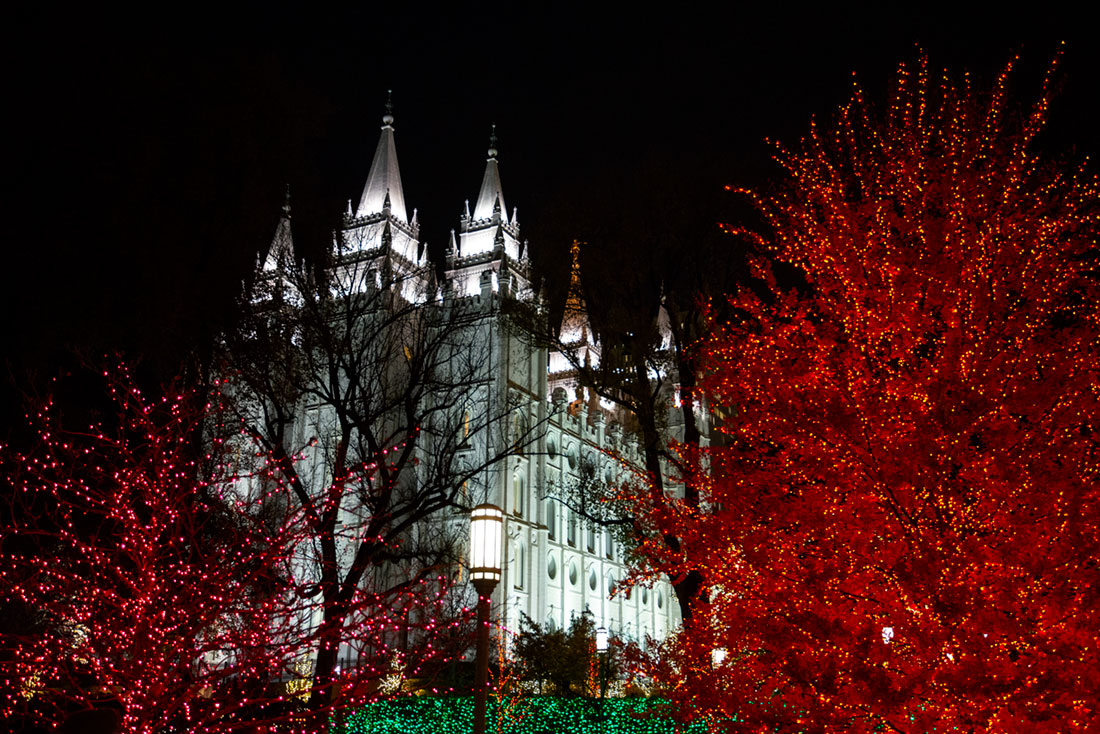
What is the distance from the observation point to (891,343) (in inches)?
348

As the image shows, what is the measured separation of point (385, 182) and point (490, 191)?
7.40 metres

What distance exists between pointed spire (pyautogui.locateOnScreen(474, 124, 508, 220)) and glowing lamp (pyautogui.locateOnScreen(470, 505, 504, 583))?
152ft

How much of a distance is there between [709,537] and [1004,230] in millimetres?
4297

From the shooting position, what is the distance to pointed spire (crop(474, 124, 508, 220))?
54.3 m

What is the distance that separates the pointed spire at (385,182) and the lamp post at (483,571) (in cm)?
4186

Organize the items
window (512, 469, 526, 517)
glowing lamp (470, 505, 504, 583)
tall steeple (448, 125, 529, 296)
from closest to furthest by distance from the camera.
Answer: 1. glowing lamp (470, 505, 504, 583)
2. window (512, 469, 526, 517)
3. tall steeple (448, 125, 529, 296)

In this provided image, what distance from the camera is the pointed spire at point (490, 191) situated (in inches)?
2138

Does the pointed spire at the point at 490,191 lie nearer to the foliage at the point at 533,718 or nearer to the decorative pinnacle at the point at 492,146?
the decorative pinnacle at the point at 492,146

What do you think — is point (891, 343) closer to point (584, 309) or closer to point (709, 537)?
point (709, 537)

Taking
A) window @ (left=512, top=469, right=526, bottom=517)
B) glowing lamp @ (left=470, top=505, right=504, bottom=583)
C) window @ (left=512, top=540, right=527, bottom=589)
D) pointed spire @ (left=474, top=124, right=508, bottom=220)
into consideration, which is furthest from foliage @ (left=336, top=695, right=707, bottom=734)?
pointed spire @ (left=474, top=124, right=508, bottom=220)

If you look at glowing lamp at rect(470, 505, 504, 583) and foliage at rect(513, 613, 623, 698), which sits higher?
foliage at rect(513, 613, 623, 698)

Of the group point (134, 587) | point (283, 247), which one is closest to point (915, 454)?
point (134, 587)

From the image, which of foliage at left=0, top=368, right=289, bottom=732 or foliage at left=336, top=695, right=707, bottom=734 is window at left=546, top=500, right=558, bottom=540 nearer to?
foliage at left=336, top=695, right=707, bottom=734

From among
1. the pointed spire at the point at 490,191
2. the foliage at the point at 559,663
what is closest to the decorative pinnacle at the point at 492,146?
the pointed spire at the point at 490,191
